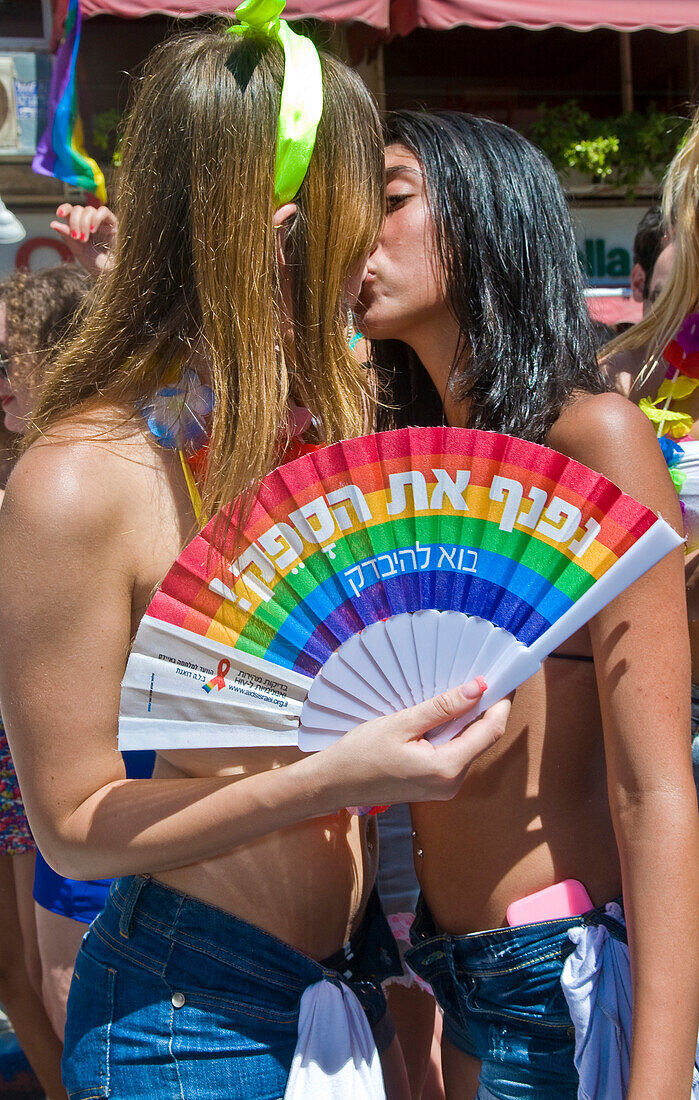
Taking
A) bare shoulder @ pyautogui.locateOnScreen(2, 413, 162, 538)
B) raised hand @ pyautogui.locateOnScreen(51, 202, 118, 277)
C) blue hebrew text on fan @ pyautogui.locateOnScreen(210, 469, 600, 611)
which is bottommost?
blue hebrew text on fan @ pyautogui.locateOnScreen(210, 469, 600, 611)

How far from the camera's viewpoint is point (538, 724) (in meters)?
1.38

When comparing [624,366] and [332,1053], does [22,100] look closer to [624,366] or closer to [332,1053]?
[624,366]

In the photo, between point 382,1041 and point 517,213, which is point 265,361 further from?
point 382,1041

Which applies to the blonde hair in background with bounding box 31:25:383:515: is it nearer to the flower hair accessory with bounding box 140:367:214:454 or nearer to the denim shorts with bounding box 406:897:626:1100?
the flower hair accessory with bounding box 140:367:214:454

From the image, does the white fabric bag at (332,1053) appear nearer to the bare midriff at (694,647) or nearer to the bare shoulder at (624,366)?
the bare midriff at (694,647)

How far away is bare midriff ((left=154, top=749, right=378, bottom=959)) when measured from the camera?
1296mm

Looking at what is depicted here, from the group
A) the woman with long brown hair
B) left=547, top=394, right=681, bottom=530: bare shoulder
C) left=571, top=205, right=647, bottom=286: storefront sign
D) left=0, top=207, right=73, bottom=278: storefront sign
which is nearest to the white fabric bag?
the woman with long brown hair

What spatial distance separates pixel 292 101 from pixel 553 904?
1.10m

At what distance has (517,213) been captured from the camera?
159 centimetres

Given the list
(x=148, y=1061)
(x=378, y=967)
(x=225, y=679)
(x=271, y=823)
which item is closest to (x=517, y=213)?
(x=225, y=679)

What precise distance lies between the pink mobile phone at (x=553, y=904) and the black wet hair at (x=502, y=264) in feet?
2.14

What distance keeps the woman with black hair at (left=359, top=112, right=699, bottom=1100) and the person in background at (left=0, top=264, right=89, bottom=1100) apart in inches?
49.9

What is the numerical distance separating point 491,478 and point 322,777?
1.28 ft

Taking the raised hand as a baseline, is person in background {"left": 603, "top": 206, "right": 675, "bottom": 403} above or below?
below
